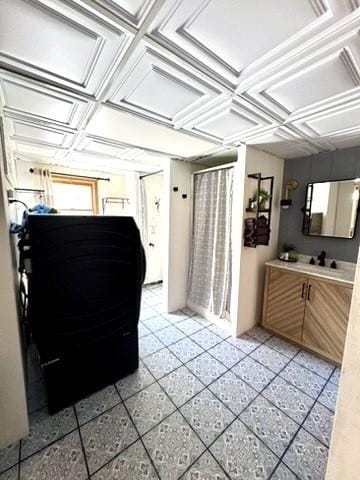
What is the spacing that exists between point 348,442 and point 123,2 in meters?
1.66

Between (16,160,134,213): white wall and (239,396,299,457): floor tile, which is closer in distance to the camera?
(239,396,299,457): floor tile

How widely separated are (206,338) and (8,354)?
6.34 feet

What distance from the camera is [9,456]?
1267 mm

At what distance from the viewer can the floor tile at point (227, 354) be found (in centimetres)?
213

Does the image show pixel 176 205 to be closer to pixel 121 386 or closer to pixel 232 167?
pixel 232 167

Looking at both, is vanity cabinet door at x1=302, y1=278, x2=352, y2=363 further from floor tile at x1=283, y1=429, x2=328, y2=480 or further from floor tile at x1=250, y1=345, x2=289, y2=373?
floor tile at x1=283, y1=429, x2=328, y2=480

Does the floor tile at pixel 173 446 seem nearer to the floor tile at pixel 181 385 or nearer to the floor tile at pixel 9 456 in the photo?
the floor tile at pixel 181 385

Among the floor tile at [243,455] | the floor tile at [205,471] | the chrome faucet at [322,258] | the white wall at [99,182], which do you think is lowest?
the floor tile at [243,455]

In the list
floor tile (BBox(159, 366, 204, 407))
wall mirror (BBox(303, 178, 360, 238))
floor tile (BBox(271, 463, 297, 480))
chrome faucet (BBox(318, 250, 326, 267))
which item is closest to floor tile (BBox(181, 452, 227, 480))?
floor tile (BBox(271, 463, 297, 480))

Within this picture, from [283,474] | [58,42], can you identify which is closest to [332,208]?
[283,474]

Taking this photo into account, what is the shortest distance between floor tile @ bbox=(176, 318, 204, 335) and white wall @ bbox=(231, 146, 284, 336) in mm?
500

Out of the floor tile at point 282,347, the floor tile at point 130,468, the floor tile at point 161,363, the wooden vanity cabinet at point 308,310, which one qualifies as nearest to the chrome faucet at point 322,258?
the wooden vanity cabinet at point 308,310

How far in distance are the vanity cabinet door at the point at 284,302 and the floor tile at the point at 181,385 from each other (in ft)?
4.12

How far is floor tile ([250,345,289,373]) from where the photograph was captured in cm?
207
